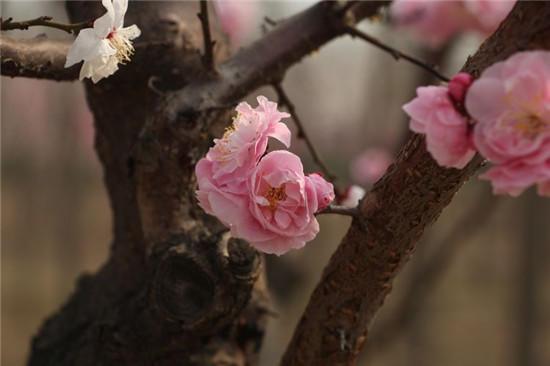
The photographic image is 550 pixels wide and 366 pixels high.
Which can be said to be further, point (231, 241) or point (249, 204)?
point (231, 241)

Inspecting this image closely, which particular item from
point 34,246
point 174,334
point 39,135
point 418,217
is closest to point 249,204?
point 418,217

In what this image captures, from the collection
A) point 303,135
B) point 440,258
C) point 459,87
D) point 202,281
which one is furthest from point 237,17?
point 459,87

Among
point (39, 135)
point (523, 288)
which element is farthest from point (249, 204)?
point (39, 135)

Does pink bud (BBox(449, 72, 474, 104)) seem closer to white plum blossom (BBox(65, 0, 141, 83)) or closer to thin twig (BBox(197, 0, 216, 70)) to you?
white plum blossom (BBox(65, 0, 141, 83))

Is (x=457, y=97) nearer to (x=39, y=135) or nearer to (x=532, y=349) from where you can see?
(x=532, y=349)

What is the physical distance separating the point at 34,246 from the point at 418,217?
1079 cm

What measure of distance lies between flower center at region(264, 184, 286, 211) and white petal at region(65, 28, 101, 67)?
0.93ft

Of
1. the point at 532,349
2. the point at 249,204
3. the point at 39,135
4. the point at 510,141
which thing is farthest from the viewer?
the point at 39,135

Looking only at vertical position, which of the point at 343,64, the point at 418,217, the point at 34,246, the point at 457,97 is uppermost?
the point at 457,97

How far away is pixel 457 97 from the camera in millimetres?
854

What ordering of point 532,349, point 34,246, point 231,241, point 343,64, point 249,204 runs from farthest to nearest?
point 343,64 → point 34,246 → point 532,349 → point 231,241 → point 249,204

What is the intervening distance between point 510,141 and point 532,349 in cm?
Result: 491

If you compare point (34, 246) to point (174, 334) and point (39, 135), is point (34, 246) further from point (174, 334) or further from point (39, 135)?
point (174, 334)

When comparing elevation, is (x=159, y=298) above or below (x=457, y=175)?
below
